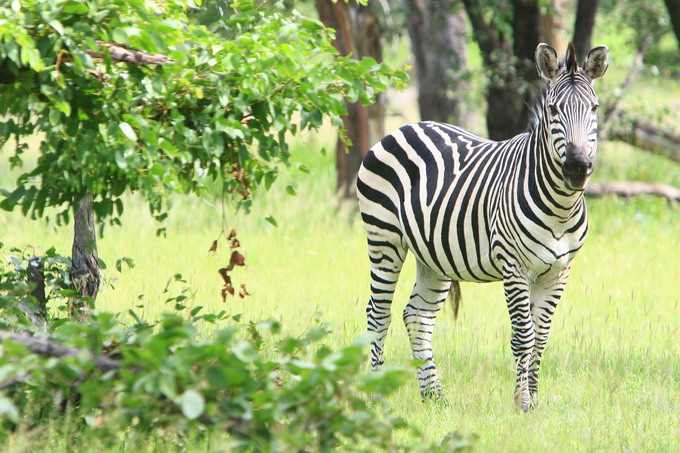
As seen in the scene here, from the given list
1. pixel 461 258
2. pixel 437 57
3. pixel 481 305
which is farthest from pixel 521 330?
pixel 437 57

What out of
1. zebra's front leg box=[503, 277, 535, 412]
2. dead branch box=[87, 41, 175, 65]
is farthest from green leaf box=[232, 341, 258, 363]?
zebra's front leg box=[503, 277, 535, 412]

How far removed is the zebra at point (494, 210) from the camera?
16.3 ft

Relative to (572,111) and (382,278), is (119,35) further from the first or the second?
(382,278)

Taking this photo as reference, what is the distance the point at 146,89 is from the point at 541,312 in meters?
2.99

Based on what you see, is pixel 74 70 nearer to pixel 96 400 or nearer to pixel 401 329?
pixel 96 400

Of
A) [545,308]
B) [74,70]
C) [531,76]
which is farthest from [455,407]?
[531,76]

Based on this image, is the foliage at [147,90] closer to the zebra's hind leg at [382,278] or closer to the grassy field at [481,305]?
the grassy field at [481,305]

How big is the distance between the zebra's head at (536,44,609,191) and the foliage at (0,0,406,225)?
106 cm

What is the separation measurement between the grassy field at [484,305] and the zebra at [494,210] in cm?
38

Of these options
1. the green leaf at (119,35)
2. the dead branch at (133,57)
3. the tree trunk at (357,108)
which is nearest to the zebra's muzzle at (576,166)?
the dead branch at (133,57)

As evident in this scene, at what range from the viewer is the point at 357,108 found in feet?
39.8

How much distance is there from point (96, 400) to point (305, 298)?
4929 millimetres

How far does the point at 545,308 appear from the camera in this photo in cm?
546

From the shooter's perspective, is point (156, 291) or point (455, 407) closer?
point (455, 407)
